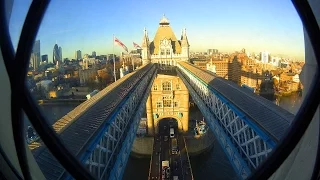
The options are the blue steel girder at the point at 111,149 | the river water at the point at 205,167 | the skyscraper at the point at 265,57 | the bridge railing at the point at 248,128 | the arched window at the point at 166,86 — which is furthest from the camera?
the skyscraper at the point at 265,57

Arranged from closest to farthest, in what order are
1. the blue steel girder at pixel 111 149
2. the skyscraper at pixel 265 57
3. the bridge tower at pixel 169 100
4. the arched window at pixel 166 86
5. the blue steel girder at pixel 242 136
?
1. the blue steel girder at pixel 111 149
2. the blue steel girder at pixel 242 136
3. the bridge tower at pixel 169 100
4. the arched window at pixel 166 86
5. the skyscraper at pixel 265 57

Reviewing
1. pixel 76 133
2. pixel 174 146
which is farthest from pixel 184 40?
pixel 76 133

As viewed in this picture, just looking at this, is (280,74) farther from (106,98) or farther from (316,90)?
(316,90)

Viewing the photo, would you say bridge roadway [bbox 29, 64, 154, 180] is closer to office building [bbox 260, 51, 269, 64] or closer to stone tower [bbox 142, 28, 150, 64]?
stone tower [bbox 142, 28, 150, 64]

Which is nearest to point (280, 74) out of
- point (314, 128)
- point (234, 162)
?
point (234, 162)

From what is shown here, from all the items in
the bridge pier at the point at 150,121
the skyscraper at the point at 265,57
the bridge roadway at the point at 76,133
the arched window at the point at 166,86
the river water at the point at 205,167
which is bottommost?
the river water at the point at 205,167

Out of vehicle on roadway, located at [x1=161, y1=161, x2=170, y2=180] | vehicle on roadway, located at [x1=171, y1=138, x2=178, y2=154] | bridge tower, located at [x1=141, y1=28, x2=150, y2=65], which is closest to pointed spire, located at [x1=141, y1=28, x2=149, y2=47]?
bridge tower, located at [x1=141, y1=28, x2=150, y2=65]

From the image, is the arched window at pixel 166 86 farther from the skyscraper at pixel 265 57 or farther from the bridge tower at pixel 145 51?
the skyscraper at pixel 265 57

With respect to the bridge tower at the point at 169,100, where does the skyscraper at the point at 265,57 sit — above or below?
above

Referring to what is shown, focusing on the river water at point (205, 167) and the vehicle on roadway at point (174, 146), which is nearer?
the river water at point (205, 167)

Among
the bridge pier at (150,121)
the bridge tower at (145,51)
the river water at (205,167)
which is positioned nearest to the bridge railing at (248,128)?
the river water at (205,167)
